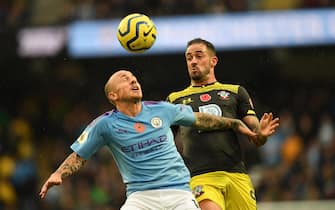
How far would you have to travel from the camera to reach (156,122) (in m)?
9.12

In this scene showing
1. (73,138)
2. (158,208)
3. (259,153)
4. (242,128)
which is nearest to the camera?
(158,208)

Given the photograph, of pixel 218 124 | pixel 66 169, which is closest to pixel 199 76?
pixel 218 124

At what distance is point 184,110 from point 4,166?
10177 millimetres

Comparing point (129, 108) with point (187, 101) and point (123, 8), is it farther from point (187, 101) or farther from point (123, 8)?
point (123, 8)

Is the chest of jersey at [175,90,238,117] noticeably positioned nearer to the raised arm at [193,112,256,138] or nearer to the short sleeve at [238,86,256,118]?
the short sleeve at [238,86,256,118]

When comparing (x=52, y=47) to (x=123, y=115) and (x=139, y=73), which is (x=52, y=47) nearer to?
(x=139, y=73)

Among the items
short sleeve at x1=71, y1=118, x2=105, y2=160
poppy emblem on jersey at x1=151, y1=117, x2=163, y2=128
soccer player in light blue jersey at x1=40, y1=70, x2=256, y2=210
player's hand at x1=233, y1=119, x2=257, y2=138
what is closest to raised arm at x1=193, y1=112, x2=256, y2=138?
player's hand at x1=233, y1=119, x2=257, y2=138

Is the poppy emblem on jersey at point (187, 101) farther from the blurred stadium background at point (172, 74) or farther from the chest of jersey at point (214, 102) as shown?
the blurred stadium background at point (172, 74)

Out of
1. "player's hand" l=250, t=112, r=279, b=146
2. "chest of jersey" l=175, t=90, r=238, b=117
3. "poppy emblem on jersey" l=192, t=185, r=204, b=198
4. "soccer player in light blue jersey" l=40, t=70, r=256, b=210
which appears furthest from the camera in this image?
"chest of jersey" l=175, t=90, r=238, b=117

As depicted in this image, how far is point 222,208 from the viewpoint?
385 inches

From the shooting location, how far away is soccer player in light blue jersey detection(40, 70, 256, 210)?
889 centimetres

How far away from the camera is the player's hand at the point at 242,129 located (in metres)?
9.40

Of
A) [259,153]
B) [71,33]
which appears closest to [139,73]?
[71,33]

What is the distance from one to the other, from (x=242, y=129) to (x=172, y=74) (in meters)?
11.1
